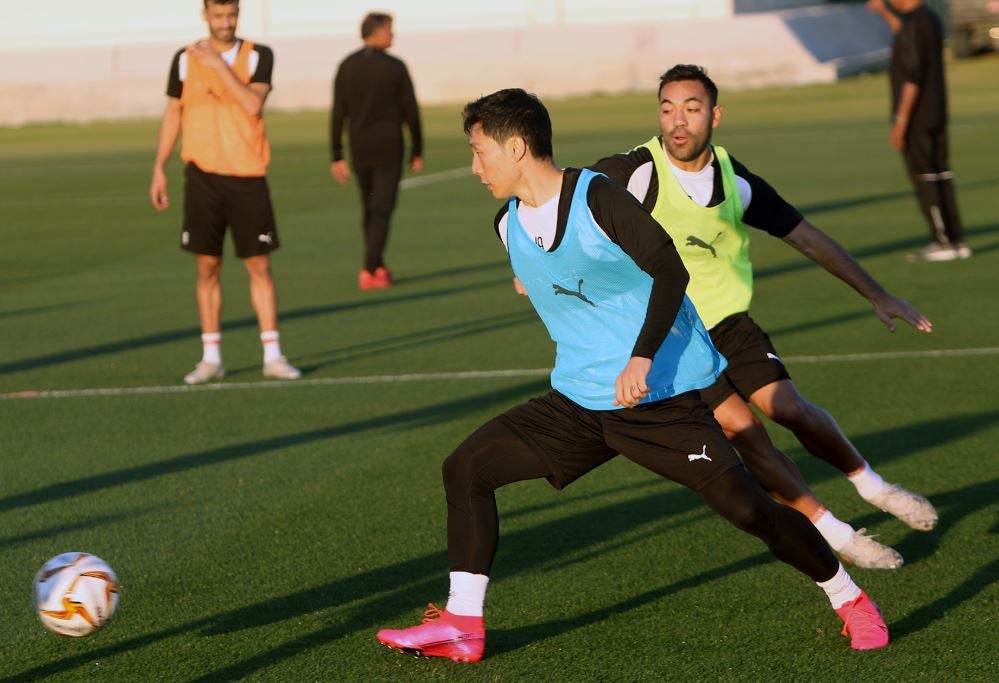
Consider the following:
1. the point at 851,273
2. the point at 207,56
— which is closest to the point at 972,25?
the point at 207,56

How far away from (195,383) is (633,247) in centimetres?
593

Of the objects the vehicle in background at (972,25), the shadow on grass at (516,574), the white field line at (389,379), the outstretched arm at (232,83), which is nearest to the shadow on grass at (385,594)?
A: the shadow on grass at (516,574)

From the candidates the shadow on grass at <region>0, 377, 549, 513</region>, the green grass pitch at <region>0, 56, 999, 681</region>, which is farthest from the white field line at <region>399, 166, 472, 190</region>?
the shadow on grass at <region>0, 377, 549, 513</region>

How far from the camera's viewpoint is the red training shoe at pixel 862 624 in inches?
212

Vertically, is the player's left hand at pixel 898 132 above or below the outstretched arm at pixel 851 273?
below

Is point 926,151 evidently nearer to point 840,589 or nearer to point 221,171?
point 221,171

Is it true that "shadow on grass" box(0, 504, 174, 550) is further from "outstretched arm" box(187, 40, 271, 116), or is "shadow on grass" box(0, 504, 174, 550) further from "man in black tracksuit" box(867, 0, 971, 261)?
"man in black tracksuit" box(867, 0, 971, 261)

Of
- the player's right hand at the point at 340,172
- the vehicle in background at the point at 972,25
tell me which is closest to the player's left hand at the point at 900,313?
the player's right hand at the point at 340,172

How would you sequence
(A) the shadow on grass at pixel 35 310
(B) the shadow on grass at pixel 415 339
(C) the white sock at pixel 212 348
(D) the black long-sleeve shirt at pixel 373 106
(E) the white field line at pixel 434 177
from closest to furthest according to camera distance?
(C) the white sock at pixel 212 348 < (B) the shadow on grass at pixel 415 339 < (A) the shadow on grass at pixel 35 310 < (D) the black long-sleeve shirt at pixel 373 106 < (E) the white field line at pixel 434 177

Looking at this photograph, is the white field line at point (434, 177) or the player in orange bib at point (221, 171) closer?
the player in orange bib at point (221, 171)

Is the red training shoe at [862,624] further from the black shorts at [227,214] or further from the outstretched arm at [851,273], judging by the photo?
the black shorts at [227,214]

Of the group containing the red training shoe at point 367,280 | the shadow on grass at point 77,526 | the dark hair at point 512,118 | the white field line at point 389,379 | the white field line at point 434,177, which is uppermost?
the dark hair at point 512,118

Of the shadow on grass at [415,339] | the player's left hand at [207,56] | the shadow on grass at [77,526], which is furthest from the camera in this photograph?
the shadow on grass at [415,339]

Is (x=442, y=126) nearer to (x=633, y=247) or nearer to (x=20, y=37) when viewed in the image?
(x=20, y=37)
